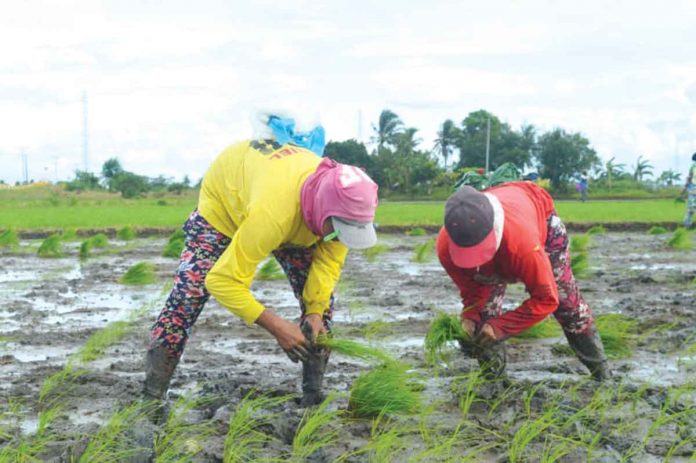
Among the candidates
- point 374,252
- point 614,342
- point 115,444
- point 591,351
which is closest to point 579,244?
point 374,252

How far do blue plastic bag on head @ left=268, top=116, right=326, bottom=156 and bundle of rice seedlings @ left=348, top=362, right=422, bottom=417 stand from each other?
35.3 inches

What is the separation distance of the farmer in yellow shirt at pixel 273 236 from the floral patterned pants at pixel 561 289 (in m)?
0.73

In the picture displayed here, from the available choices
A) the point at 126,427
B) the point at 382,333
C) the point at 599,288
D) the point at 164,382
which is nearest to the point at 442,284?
the point at 599,288

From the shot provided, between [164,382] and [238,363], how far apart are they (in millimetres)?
1043

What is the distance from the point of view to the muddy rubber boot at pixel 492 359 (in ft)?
12.1

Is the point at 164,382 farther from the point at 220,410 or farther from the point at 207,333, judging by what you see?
the point at 207,333

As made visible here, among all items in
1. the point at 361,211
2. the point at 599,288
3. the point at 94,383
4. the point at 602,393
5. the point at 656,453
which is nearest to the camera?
the point at 361,211

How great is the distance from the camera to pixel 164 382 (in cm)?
338

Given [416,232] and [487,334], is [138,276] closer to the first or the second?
[487,334]

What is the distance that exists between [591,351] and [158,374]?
1895 mm

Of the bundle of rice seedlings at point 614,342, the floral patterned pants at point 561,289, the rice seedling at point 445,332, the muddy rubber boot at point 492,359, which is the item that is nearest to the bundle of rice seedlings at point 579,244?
the bundle of rice seedlings at point 614,342

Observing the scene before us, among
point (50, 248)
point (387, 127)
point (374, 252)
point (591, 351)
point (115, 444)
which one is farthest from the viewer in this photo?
point (387, 127)

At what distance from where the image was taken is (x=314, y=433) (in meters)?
3.14

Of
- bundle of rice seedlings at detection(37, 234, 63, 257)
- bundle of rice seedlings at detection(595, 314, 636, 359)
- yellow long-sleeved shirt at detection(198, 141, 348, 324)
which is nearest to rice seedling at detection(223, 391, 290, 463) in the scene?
yellow long-sleeved shirt at detection(198, 141, 348, 324)
